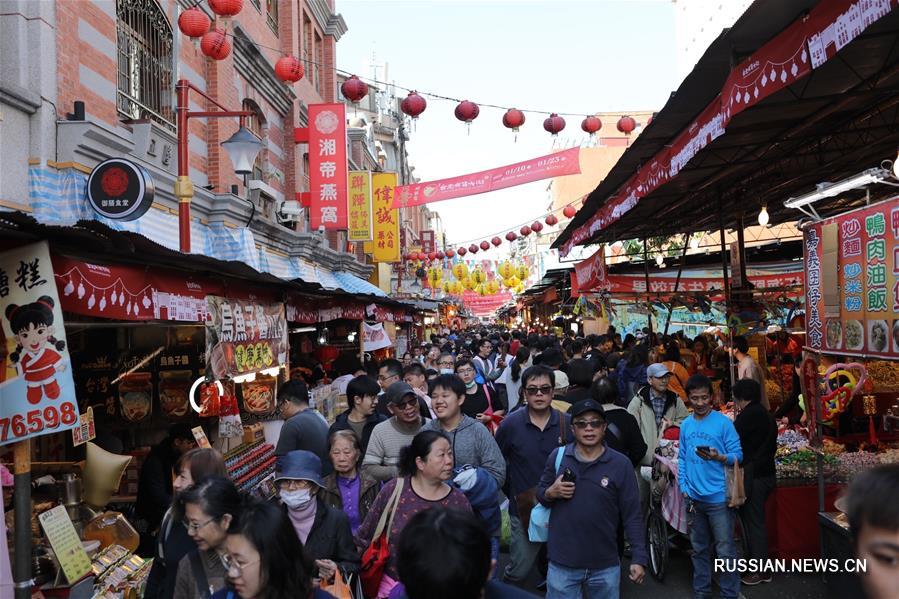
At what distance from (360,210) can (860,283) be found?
18.5m

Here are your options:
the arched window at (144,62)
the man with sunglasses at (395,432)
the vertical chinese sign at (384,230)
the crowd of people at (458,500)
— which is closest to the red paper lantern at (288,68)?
the arched window at (144,62)

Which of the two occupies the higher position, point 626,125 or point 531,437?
point 626,125

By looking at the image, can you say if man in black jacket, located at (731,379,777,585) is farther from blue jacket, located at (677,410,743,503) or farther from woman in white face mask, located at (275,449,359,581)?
woman in white face mask, located at (275,449,359,581)

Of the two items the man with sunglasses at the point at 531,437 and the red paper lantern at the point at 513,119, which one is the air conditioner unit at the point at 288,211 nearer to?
the red paper lantern at the point at 513,119

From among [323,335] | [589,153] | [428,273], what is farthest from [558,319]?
[589,153]

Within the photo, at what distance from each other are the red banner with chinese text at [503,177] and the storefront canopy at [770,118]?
1.09m

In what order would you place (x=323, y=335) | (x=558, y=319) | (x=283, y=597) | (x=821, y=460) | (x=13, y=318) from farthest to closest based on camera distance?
(x=558, y=319) < (x=323, y=335) < (x=821, y=460) < (x=13, y=318) < (x=283, y=597)

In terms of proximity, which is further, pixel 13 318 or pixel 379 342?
pixel 379 342

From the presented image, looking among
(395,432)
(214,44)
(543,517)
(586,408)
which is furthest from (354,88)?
(543,517)

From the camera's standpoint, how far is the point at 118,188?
26.5 feet

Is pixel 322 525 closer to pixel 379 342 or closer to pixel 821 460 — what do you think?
pixel 821 460

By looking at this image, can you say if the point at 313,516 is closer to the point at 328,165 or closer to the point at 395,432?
the point at 395,432

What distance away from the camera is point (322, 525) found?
413 centimetres

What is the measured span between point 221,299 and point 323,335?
31.8ft
